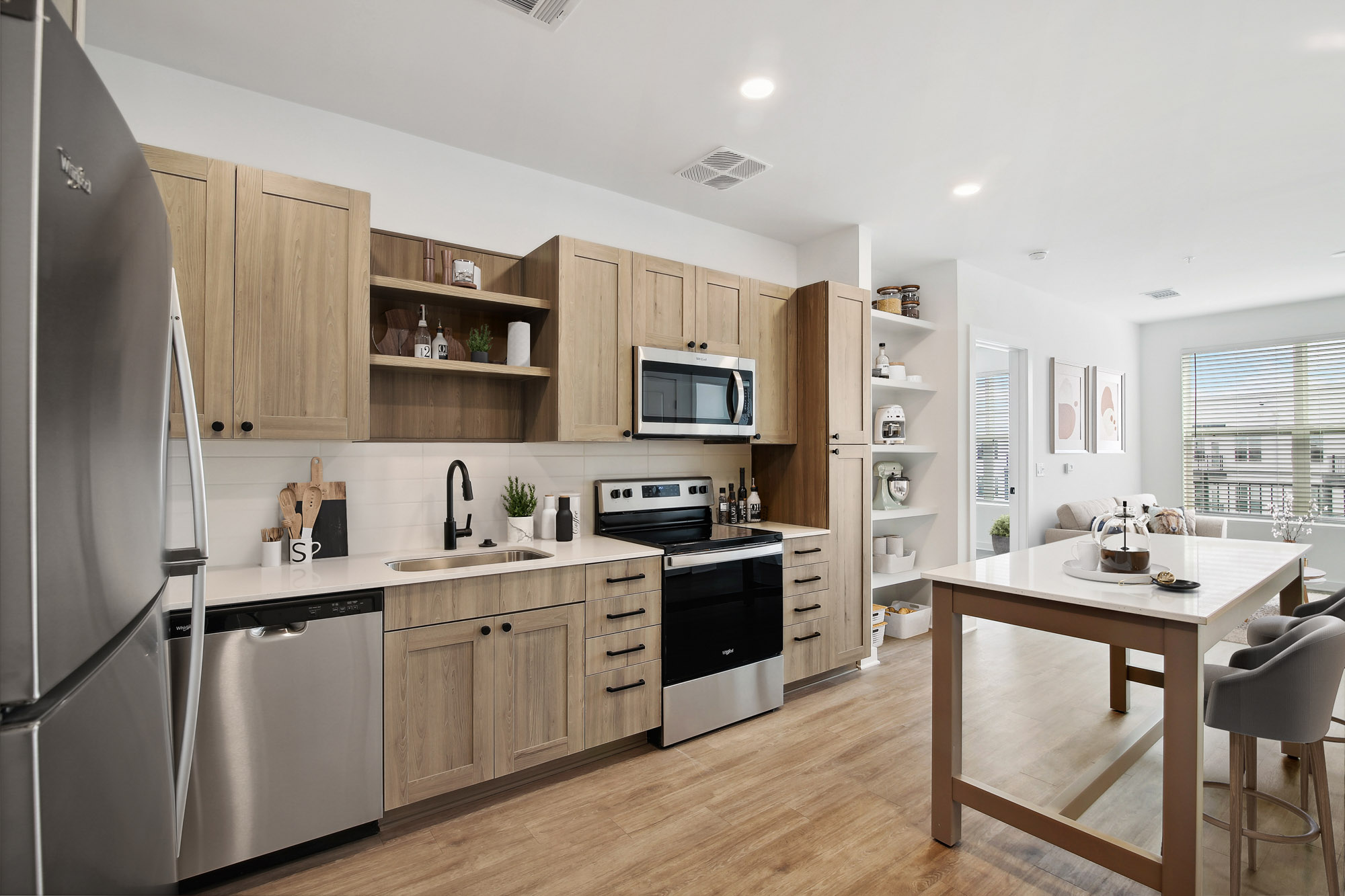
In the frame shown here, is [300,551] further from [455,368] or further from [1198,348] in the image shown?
[1198,348]

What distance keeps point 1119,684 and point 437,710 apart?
10.8ft

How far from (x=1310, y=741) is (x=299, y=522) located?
3408 mm

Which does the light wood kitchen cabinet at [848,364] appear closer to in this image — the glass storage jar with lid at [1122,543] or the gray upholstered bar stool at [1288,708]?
the glass storage jar with lid at [1122,543]

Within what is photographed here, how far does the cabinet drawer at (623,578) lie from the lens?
2.69 metres

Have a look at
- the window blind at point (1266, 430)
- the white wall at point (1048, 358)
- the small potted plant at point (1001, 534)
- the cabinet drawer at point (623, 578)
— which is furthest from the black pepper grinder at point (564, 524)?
the window blind at point (1266, 430)

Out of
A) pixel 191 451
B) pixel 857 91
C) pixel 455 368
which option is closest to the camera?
pixel 191 451

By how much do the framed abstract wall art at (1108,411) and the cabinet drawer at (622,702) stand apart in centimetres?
572

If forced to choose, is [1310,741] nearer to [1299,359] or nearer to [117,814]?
[117,814]

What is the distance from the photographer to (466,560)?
9.34 ft

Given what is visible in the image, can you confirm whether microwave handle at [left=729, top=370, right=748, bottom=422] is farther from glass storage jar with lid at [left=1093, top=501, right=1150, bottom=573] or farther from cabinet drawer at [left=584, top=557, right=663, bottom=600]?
glass storage jar with lid at [left=1093, top=501, right=1150, bottom=573]

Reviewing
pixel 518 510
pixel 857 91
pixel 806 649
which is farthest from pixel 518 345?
pixel 806 649

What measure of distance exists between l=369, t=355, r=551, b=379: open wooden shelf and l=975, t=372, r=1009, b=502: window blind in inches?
243

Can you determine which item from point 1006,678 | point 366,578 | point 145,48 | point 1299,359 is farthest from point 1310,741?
point 1299,359

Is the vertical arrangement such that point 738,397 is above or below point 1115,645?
above
